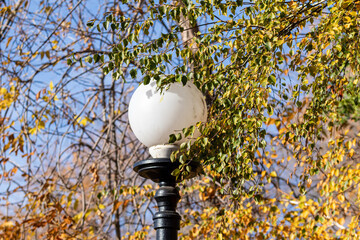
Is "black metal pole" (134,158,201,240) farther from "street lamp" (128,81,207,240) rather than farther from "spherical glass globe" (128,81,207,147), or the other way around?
"spherical glass globe" (128,81,207,147)

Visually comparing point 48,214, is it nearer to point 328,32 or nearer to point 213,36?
point 213,36

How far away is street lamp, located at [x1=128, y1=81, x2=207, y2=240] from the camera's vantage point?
212 cm

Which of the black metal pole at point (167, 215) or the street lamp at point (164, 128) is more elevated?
the street lamp at point (164, 128)

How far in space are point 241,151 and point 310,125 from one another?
63cm

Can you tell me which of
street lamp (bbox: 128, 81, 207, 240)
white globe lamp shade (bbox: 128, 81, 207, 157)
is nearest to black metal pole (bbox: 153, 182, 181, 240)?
street lamp (bbox: 128, 81, 207, 240)

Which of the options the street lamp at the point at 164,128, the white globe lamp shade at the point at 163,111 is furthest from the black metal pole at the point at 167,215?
the white globe lamp shade at the point at 163,111

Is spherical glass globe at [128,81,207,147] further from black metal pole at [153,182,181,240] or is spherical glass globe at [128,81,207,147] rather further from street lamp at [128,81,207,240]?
black metal pole at [153,182,181,240]

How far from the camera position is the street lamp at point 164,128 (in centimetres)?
212

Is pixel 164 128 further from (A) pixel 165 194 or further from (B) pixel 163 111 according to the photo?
(A) pixel 165 194

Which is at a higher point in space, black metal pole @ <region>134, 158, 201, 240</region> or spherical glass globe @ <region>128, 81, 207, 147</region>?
spherical glass globe @ <region>128, 81, 207, 147</region>

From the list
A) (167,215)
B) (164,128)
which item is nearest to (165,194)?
(167,215)

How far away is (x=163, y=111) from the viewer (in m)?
2.13

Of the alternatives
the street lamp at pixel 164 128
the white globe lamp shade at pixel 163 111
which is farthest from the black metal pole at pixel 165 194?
the white globe lamp shade at pixel 163 111

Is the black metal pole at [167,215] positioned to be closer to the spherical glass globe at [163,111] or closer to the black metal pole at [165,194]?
the black metal pole at [165,194]
